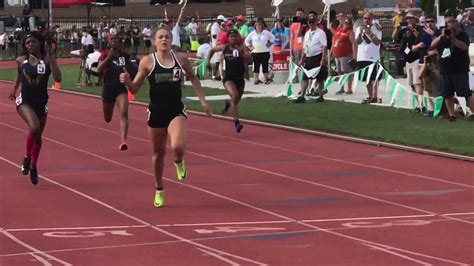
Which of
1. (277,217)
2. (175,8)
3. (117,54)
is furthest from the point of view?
(175,8)

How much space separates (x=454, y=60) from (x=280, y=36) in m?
14.8

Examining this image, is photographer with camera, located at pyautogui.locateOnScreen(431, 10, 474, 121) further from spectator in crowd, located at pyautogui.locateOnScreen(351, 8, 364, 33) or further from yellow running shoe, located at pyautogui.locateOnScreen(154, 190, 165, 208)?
yellow running shoe, located at pyautogui.locateOnScreen(154, 190, 165, 208)

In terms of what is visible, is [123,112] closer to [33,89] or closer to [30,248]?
[33,89]

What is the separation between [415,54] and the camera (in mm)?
22016

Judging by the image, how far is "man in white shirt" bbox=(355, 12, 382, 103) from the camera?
24.1 m

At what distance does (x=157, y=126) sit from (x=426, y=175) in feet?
13.0

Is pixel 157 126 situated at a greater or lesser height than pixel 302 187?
greater

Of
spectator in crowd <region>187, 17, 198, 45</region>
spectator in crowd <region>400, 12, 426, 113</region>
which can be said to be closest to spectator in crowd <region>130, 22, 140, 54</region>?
spectator in crowd <region>187, 17, 198, 45</region>

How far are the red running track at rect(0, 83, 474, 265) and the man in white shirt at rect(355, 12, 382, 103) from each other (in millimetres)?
5469

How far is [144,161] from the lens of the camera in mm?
16344

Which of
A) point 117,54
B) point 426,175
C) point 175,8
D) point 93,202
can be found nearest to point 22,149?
point 117,54

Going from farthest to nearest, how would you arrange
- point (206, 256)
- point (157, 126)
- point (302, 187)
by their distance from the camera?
point (302, 187), point (157, 126), point (206, 256)

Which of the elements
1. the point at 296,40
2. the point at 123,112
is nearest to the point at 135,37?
the point at 296,40

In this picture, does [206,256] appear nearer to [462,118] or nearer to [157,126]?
[157,126]
